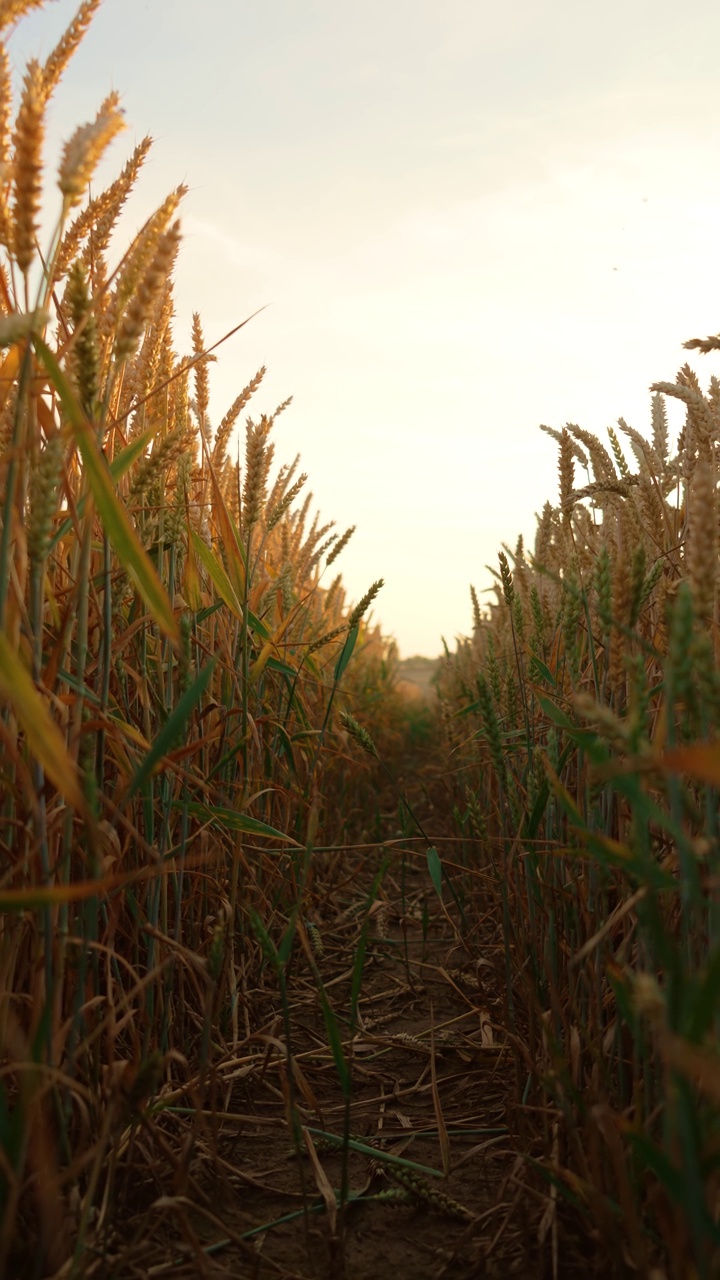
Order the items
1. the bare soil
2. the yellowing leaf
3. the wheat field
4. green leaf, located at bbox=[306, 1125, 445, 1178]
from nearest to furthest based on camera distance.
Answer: the yellowing leaf < the wheat field < the bare soil < green leaf, located at bbox=[306, 1125, 445, 1178]

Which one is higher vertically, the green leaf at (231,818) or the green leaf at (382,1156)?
the green leaf at (231,818)

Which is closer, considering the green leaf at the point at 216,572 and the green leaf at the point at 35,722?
the green leaf at the point at 35,722

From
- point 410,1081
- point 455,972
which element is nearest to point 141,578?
point 410,1081

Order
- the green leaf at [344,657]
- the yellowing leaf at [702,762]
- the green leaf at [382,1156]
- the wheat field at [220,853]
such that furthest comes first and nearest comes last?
the green leaf at [344,657] < the green leaf at [382,1156] < the wheat field at [220,853] < the yellowing leaf at [702,762]

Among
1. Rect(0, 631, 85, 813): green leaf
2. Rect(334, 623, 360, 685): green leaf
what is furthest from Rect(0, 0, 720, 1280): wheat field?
Rect(334, 623, 360, 685): green leaf

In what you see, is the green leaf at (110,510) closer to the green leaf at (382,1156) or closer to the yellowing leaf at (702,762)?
the yellowing leaf at (702,762)

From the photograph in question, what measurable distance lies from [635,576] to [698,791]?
0.36 metres

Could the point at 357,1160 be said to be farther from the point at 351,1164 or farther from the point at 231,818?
Result: the point at 231,818

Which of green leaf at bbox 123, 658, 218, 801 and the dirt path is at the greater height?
green leaf at bbox 123, 658, 218, 801

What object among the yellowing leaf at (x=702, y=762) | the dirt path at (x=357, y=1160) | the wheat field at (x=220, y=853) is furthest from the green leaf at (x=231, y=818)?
the yellowing leaf at (x=702, y=762)

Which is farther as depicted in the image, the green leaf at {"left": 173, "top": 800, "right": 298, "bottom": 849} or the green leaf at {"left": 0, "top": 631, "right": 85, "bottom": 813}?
the green leaf at {"left": 173, "top": 800, "right": 298, "bottom": 849}

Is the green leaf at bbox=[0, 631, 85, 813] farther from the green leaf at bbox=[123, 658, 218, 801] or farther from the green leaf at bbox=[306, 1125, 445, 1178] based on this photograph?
the green leaf at bbox=[306, 1125, 445, 1178]

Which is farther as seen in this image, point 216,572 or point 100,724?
point 216,572

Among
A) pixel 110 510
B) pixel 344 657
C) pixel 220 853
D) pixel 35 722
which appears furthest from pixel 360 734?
pixel 35 722
